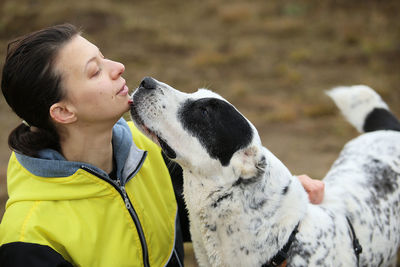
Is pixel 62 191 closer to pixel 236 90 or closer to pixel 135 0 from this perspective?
pixel 236 90

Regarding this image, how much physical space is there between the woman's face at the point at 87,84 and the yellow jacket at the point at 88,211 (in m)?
0.26

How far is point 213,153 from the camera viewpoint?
2223 millimetres

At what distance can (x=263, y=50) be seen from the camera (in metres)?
7.73

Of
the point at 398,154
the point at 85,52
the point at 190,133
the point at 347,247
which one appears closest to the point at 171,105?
the point at 190,133

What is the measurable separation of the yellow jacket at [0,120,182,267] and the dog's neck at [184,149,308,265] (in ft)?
1.00

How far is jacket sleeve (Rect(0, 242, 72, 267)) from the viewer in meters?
1.79

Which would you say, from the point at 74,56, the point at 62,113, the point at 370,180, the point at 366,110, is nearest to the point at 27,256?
the point at 62,113

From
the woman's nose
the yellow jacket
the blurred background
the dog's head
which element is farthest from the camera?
the blurred background

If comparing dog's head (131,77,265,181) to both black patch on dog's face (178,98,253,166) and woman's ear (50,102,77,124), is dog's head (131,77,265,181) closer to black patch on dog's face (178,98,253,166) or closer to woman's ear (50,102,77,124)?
black patch on dog's face (178,98,253,166)

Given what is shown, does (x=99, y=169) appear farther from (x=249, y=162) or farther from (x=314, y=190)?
(x=314, y=190)

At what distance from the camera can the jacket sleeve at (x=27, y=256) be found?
5.88ft

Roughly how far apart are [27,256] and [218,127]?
3.54 feet

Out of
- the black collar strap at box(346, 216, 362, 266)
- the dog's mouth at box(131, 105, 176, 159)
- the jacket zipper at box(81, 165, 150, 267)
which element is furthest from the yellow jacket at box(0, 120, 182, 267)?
the black collar strap at box(346, 216, 362, 266)

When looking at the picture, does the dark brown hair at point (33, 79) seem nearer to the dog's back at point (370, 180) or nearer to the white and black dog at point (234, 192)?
the white and black dog at point (234, 192)
